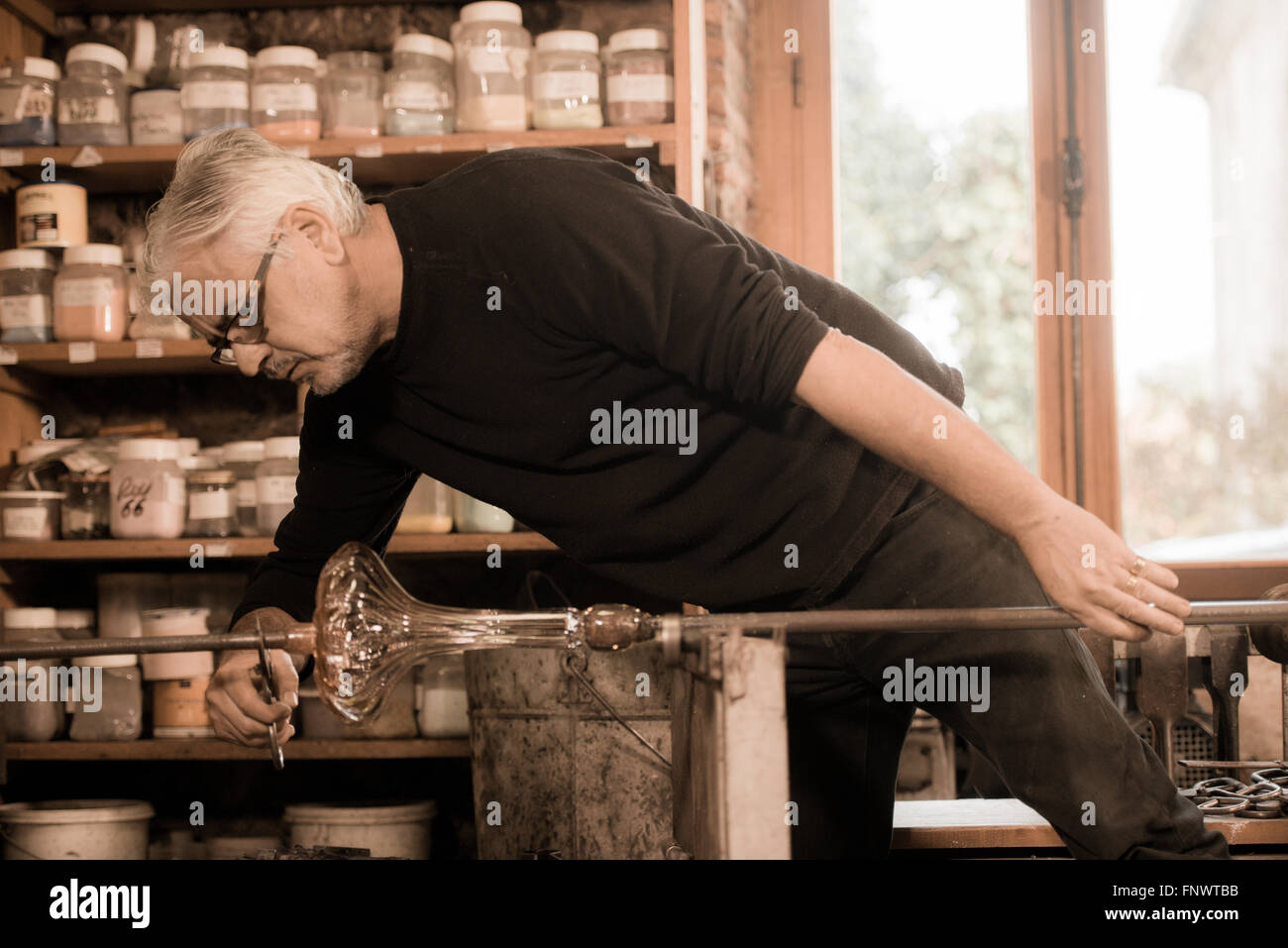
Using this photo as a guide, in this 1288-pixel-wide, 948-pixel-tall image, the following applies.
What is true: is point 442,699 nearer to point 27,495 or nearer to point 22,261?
point 27,495

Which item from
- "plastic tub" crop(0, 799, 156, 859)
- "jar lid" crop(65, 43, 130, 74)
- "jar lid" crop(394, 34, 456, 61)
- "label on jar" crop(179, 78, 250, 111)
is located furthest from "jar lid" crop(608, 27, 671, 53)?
"plastic tub" crop(0, 799, 156, 859)

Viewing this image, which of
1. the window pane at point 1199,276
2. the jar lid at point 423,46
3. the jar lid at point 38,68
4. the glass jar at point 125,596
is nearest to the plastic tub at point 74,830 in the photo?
the glass jar at point 125,596

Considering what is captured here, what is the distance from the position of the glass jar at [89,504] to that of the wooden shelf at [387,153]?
0.58 meters

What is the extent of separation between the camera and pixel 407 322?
4.06ft

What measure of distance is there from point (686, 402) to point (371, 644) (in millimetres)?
391

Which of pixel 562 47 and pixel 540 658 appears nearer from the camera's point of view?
pixel 540 658

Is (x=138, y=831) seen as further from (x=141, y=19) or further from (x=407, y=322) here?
(x=141, y=19)

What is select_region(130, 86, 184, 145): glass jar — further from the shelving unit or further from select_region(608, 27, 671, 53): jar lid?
select_region(608, 27, 671, 53): jar lid

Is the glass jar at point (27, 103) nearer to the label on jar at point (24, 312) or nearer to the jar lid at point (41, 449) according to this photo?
the label on jar at point (24, 312)

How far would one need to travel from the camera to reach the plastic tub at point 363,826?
7.22 ft

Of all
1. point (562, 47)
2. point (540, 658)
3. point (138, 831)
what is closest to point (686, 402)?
point (540, 658)

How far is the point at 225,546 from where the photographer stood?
2197 millimetres

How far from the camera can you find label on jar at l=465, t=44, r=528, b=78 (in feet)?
7.24
